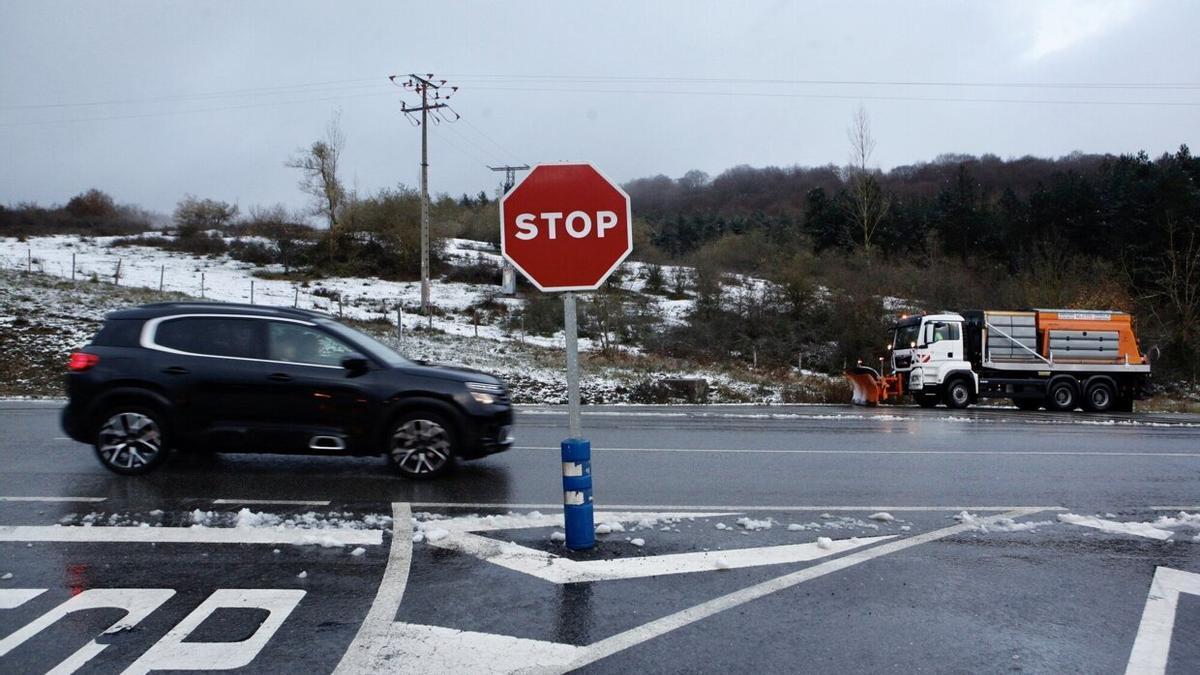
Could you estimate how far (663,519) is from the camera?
6.61 m

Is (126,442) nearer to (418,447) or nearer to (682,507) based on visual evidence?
(418,447)

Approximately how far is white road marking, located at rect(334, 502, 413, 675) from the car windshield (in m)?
2.64

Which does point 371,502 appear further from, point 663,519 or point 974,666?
point 974,666

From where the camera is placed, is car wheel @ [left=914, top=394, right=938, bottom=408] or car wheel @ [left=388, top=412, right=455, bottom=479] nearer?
car wheel @ [left=388, top=412, right=455, bottom=479]

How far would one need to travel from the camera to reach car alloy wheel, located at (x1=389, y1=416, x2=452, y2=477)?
8.05m

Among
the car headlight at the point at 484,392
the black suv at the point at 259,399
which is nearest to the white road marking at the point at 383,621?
the black suv at the point at 259,399

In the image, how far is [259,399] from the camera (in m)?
8.02

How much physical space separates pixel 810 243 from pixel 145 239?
151ft

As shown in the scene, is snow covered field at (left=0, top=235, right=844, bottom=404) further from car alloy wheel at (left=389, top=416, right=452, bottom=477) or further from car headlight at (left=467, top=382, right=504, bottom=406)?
car alloy wheel at (left=389, top=416, right=452, bottom=477)

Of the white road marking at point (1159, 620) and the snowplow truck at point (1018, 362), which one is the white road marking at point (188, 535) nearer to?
the white road marking at point (1159, 620)

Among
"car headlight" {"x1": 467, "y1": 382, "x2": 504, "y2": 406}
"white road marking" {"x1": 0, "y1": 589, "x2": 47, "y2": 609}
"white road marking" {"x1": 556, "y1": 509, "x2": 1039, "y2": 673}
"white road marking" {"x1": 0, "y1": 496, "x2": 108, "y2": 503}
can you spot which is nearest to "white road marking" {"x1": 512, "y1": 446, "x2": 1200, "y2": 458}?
"car headlight" {"x1": 467, "y1": 382, "x2": 504, "y2": 406}

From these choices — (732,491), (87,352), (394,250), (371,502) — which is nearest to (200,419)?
(87,352)

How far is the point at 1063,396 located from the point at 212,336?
885 inches

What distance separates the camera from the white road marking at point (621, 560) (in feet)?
17.0
